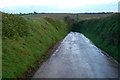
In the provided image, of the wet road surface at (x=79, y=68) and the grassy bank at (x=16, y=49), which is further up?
the grassy bank at (x=16, y=49)

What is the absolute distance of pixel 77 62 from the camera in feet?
91.8

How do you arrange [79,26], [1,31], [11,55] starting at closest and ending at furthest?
[11,55] → [1,31] → [79,26]

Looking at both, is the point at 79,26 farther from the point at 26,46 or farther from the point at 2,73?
the point at 2,73

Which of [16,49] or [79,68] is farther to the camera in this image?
[16,49]

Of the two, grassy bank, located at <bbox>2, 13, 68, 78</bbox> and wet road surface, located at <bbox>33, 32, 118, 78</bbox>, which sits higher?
grassy bank, located at <bbox>2, 13, 68, 78</bbox>

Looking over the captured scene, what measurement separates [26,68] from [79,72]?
151 inches

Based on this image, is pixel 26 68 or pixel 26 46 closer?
pixel 26 68

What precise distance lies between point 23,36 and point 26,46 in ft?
13.6

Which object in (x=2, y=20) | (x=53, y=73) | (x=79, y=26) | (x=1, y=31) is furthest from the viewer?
(x=79, y=26)

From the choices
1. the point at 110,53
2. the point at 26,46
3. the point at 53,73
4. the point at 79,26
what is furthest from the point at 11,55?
the point at 79,26

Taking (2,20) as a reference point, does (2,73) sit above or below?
below

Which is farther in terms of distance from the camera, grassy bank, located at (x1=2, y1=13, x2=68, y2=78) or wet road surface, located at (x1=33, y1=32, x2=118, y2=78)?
grassy bank, located at (x1=2, y1=13, x2=68, y2=78)

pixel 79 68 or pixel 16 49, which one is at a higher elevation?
pixel 16 49

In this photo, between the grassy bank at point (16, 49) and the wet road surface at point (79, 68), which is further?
the grassy bank at point (16, 49)
